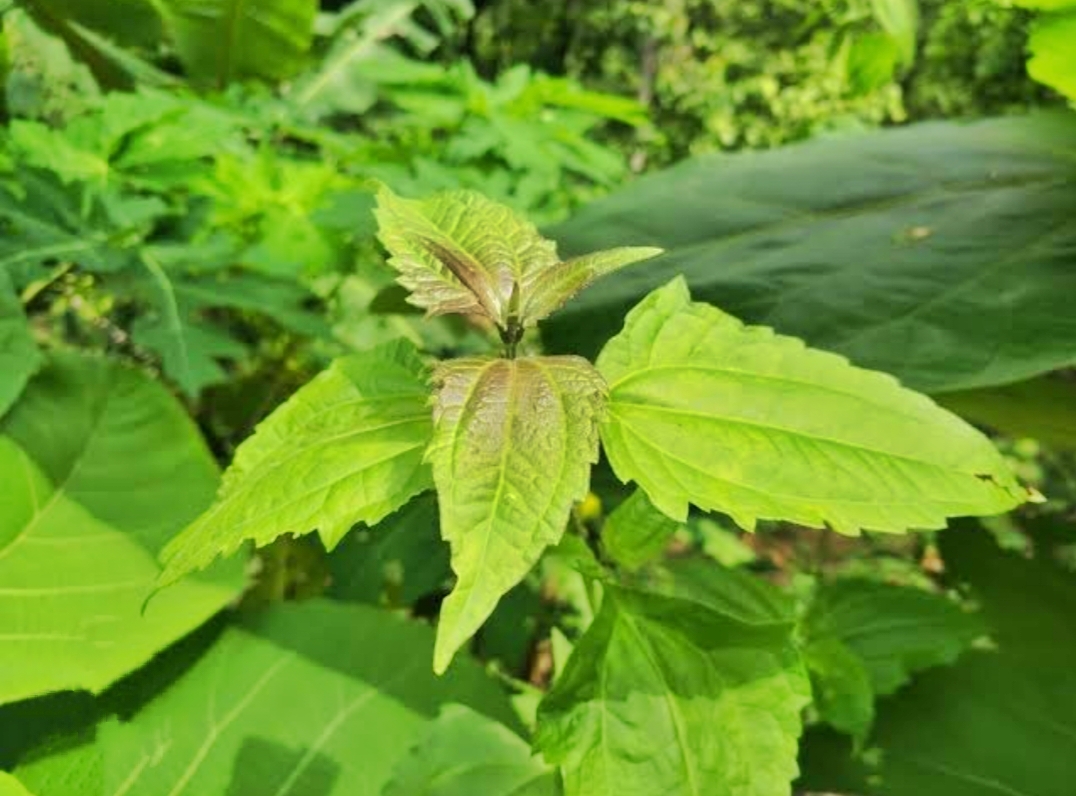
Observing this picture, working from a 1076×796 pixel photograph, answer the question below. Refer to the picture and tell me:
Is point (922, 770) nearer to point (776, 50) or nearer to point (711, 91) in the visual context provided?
point (711, 91)

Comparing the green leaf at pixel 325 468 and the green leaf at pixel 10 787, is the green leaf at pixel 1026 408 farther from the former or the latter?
the green leaf at pixel 10 787

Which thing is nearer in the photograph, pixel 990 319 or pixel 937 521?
pixel 937 521

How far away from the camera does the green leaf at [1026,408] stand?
2.30 feet

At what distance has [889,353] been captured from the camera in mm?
639

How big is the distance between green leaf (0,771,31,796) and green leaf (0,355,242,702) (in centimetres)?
6

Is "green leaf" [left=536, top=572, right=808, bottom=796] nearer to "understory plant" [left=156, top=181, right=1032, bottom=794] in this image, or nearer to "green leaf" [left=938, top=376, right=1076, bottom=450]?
"understory plant" [left=156, top=181, right=1032, bottom=794]

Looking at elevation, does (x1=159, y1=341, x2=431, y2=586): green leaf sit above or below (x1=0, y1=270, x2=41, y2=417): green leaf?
above

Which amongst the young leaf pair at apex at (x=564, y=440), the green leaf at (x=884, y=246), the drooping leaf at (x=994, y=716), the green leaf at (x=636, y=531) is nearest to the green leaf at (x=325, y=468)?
the young leaf pair at apex at (x=564, y=440)

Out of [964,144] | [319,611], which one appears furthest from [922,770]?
[964,144]

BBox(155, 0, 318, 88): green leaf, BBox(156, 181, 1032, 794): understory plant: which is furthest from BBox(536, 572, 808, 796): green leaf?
BBox(155, 0, 318, 88): green leaf

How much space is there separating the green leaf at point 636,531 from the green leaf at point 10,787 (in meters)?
0.30

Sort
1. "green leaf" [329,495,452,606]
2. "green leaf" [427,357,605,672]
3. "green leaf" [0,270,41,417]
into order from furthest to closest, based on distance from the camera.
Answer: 1. "green leaf" [329,495,452,606]
2. "green leaf" [0,270,41,417]
3. "green leaf" [427,357,605,672]

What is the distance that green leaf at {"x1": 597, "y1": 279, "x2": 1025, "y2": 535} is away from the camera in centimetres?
38

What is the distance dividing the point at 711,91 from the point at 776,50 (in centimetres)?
55
